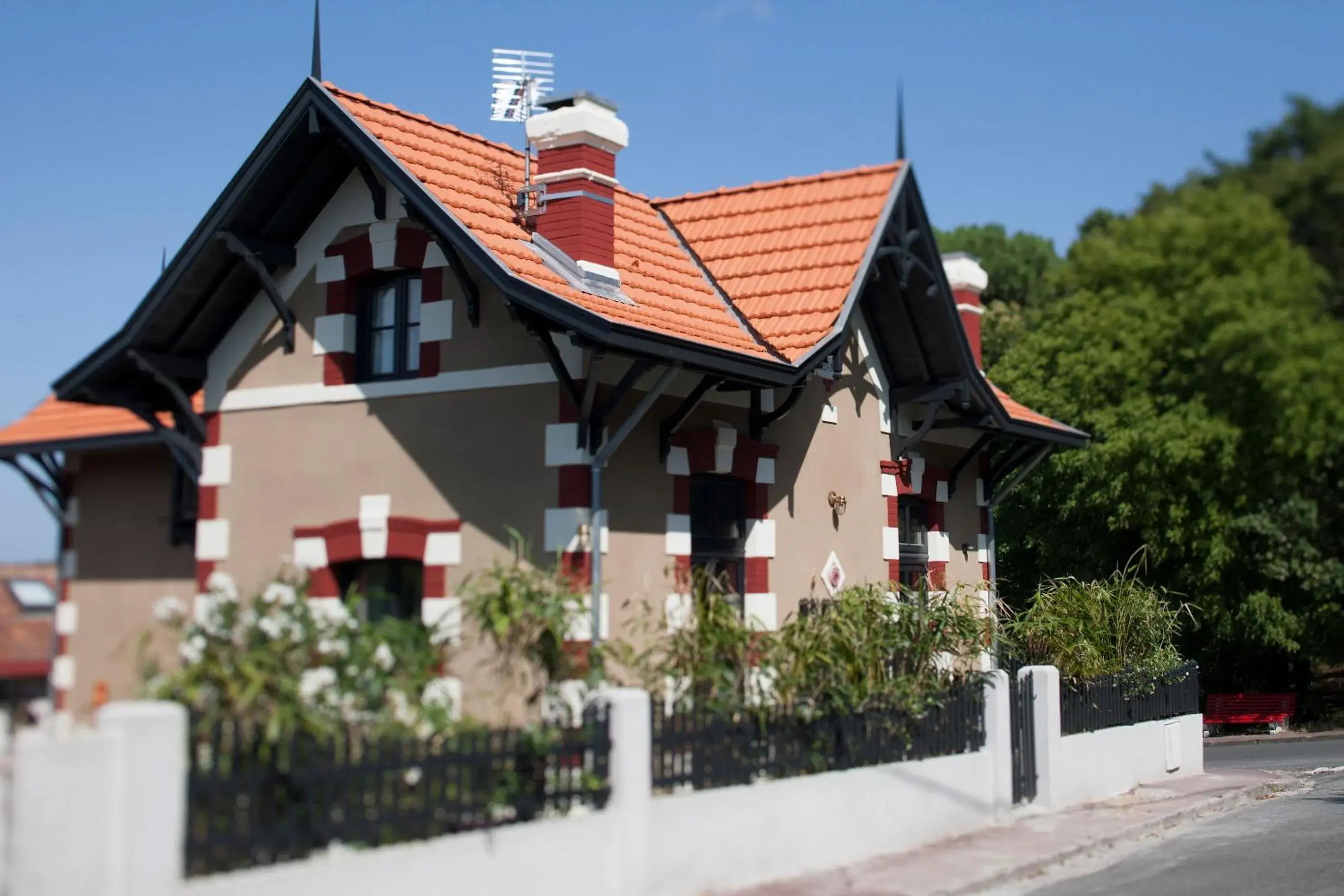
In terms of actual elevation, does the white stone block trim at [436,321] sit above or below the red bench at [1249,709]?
above

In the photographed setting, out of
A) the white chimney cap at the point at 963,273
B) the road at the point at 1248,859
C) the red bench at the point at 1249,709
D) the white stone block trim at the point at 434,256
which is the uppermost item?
the white chimney cap at the point at 963,273

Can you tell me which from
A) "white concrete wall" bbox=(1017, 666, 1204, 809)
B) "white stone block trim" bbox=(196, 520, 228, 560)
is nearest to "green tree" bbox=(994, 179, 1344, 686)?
"white concrete wall" bbox=(1017, 666, 1204, 809)

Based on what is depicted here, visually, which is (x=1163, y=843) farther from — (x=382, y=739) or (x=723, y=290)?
(x=382, y=739)

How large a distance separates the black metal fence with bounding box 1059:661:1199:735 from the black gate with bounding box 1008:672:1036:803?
578 millimetres

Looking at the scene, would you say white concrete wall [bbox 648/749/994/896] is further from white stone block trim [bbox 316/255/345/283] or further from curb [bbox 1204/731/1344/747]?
curb [bbox 1204/731/1344/747]

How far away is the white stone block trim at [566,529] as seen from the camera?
11.0 metres

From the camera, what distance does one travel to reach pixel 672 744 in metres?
9.43

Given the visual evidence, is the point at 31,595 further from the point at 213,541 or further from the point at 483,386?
the point at 213,541

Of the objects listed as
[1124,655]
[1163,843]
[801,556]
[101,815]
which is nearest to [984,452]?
[1124,655]

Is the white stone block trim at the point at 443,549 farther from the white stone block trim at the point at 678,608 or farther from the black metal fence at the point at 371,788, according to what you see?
the black metal fence at the point at 371,788

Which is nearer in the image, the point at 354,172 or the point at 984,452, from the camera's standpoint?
the point at 354,172

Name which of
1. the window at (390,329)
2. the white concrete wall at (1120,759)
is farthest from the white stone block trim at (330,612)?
the white concrete wall at (1120,759)

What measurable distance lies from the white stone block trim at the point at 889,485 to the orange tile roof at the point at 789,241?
A: 8.55ft

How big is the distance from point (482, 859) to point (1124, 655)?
32.9 feet
